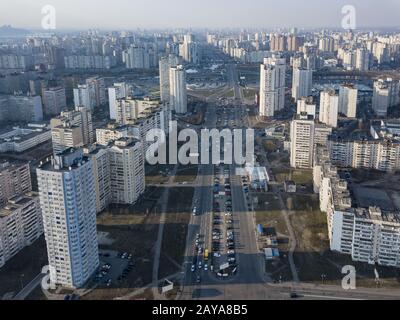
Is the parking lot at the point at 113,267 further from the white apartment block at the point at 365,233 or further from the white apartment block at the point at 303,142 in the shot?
the white apartment block at the point at 303,142

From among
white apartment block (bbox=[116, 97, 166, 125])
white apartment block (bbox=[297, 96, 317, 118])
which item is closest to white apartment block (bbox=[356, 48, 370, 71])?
white apartment block (bbox=[297, 96, 317, 118])

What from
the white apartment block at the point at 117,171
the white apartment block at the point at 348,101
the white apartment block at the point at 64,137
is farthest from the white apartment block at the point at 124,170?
the white apartment block at the point at 348,101

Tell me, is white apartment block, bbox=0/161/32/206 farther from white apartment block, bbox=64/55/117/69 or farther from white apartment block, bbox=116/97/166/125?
white apartment block, bbox=64/55/117/69

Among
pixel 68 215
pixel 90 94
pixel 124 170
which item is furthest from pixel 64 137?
pixel 90 94

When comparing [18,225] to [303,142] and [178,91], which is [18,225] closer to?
[303,142]

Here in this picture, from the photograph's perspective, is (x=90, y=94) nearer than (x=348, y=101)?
No
